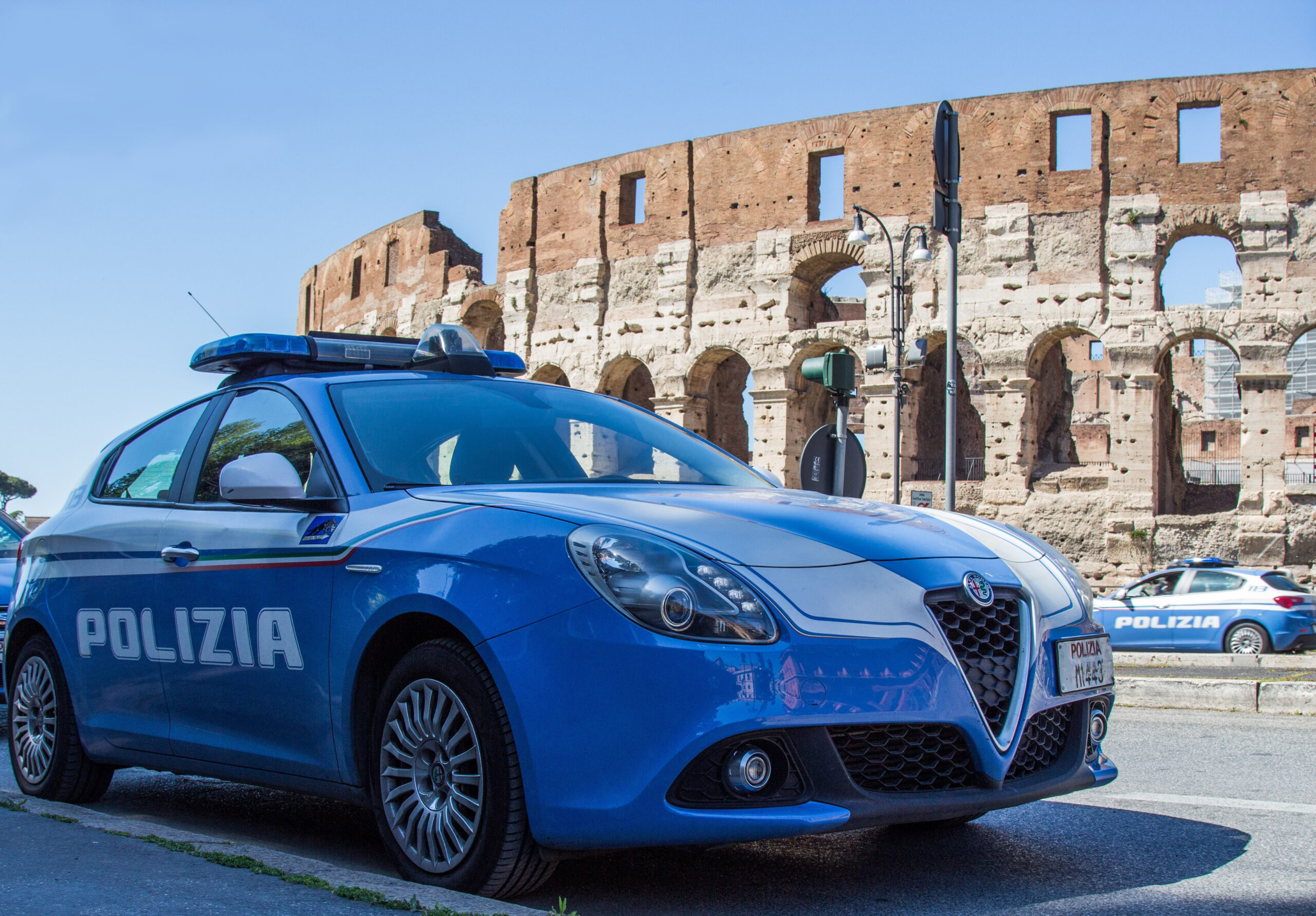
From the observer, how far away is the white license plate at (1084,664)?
12.2 ft

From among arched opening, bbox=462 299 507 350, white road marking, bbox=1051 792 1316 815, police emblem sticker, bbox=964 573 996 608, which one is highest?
arched opening, bbox=462 299 507 350

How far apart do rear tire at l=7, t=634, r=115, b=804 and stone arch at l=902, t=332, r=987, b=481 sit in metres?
29.7

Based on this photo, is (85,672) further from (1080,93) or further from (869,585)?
(1080,93)

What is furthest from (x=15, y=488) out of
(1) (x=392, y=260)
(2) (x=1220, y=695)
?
(2) (x=1220, y=695)

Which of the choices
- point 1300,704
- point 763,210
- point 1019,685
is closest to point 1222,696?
point 1300,704

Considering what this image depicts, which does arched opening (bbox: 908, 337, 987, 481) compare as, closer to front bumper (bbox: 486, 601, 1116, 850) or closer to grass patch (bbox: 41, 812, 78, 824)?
grass patch (bbox: 41, 812, 78, 824)

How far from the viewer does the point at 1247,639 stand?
17719 mm

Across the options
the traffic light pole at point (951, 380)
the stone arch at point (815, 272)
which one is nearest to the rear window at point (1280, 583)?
the traffic light pole at point (951, 380)

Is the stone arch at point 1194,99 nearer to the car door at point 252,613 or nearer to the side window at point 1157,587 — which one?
the side window at point 1157,587

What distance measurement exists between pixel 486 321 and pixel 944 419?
14088 millimetres

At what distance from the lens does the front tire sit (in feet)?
10.9

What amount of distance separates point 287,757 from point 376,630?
0.64 meters

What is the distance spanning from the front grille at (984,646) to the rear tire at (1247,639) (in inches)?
614

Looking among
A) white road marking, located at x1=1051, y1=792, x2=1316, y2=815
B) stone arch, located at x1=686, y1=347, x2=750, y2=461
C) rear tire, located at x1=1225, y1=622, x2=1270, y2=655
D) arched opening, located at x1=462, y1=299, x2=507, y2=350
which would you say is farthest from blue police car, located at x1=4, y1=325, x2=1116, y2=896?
arched opening, located at x1=462, y1=299, x2=507, y2=350
